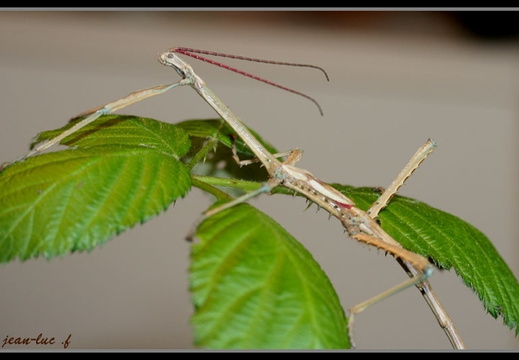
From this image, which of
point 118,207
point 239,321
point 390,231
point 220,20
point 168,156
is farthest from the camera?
point 220,20

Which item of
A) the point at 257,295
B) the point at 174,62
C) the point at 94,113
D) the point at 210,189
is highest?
the point at 174,62

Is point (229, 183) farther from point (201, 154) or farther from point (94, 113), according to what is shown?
point (94, 113)

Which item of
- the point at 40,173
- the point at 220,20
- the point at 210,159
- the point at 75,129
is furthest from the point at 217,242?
the point at 220,20

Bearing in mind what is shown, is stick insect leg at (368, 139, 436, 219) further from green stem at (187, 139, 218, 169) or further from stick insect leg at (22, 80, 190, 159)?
stick insect leg at (22, 80, 190, 159)

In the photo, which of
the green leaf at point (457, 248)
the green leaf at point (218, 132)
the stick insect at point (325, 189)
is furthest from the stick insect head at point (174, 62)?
the green leaf at point (457, 248)

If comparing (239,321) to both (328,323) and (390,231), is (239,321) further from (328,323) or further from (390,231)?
(390,231)

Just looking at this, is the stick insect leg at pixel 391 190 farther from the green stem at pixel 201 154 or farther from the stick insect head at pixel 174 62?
the stick insect head at pixel 174 62

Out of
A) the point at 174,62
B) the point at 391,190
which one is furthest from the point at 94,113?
the point at 391,190
